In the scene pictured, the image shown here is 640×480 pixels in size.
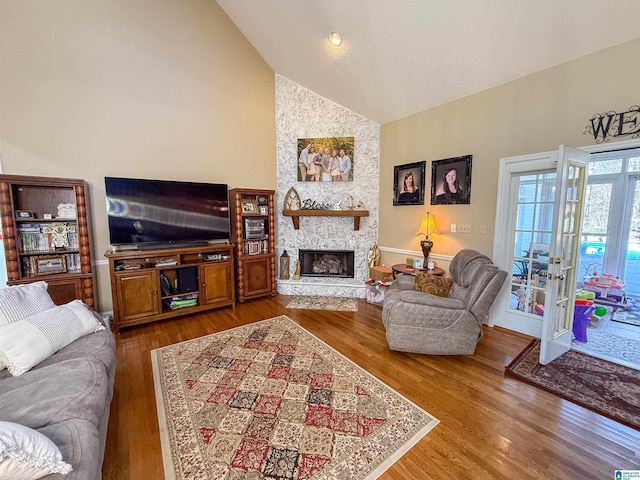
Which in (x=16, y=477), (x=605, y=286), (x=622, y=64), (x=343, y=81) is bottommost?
(x=605, y=286)

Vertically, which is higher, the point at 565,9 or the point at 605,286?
the point at 565,9

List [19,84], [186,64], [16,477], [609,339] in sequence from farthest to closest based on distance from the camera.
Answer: [186,64]
[609,339]
[19,84]
[16,477]

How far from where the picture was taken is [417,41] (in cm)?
294

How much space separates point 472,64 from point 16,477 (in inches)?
170

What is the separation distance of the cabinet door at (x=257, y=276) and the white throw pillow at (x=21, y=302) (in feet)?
7.80

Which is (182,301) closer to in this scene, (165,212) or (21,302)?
(165,212)

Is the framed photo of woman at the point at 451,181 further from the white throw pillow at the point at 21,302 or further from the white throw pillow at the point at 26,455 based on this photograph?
the white throw pillow at the point at 21,302

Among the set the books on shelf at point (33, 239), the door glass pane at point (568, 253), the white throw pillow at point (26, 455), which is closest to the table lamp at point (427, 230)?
the door glass pane at point (568, 253)

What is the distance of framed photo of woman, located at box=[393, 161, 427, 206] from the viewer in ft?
13.0

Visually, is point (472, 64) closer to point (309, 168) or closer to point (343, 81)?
point (343, 81)

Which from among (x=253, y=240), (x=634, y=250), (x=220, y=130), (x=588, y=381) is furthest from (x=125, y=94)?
(x=634, y=250)

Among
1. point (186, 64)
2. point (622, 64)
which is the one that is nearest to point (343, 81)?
point (186, 64)

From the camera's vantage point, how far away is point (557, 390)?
84.4 inches

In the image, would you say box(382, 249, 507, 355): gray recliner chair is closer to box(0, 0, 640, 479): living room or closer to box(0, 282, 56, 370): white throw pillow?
box(0, 0, 640, 479): living room
